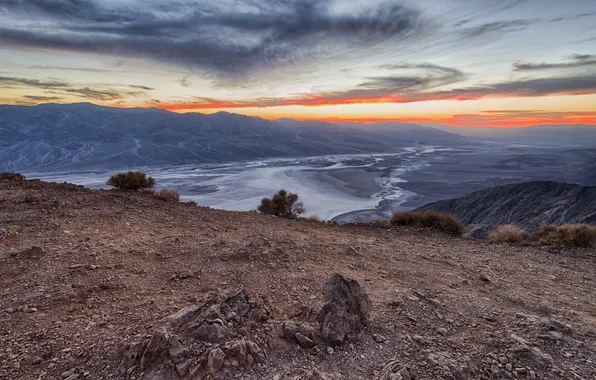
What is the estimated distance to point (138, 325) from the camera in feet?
12.5

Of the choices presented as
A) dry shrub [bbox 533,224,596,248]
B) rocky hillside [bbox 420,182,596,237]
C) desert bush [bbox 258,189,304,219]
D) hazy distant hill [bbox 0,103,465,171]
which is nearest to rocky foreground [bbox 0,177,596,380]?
dry shrub [bbox 533,224,596,248]

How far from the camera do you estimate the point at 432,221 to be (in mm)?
11883

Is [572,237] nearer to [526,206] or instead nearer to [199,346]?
[199,346]

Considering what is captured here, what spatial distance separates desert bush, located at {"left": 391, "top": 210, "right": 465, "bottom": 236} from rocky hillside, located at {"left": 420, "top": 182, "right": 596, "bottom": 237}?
42.8 feet

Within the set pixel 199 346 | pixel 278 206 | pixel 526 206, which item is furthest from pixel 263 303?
pixel 526 206

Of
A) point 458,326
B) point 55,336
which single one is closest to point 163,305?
point 55,336

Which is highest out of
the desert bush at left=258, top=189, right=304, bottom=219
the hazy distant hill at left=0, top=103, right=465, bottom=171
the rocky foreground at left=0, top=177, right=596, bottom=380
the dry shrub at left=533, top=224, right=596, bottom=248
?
the rocky foreground at left=0, top=177, right=596, bottom=380

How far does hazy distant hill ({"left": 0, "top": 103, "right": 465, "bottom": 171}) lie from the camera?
354ft

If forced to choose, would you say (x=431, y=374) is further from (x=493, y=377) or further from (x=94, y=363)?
(x=94, y=363)

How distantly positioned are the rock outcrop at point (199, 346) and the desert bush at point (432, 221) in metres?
9.63

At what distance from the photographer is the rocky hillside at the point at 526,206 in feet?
88.8

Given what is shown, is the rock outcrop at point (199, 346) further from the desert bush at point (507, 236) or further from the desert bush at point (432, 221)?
the desert bush at point (507, 236)

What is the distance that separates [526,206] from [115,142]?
147765mm

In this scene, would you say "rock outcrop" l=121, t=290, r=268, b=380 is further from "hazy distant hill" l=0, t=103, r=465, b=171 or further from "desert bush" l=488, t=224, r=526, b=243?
"hazy distant hill" l=0, t=103, r=465, b=171
